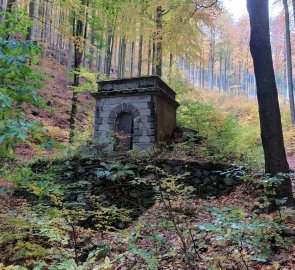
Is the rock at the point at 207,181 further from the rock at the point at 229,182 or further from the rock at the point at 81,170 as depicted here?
the rock at the point at 81,170

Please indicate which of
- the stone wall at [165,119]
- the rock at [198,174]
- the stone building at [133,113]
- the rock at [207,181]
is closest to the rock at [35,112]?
the stone building at [133,113]

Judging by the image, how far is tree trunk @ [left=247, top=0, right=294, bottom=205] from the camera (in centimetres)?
527

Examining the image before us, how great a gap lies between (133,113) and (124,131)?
2.58 ft

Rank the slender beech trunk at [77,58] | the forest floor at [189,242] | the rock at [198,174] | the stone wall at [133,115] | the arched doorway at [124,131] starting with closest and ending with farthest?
the forest floor at [189,242] → the rock at [198,174] → the stone wall at [133,115] → the arched doorway at [124,131] → the slender beech trunk at [77,58]

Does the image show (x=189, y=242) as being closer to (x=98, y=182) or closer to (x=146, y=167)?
(x=146, y=167)

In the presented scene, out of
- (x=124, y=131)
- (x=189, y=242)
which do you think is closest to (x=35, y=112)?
(x=124, y=131)

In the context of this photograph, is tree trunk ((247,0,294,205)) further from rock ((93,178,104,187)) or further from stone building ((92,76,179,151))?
rock ((93,178,104,187))

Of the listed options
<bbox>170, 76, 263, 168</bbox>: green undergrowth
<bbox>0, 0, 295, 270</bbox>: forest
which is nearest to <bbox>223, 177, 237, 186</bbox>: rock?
<bbox>0, 0, 295, 270</bbox>: forest

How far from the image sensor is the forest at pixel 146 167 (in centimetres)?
301

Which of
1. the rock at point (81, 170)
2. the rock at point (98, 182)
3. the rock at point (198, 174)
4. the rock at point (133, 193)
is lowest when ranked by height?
the rock at point (133, 193)

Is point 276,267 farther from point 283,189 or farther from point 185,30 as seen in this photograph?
point 185,30

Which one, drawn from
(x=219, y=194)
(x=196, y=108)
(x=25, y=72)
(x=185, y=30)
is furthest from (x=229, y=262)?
(x=196, y=108)

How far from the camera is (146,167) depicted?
13.8 ft

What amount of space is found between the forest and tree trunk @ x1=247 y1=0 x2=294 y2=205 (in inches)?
0.8
